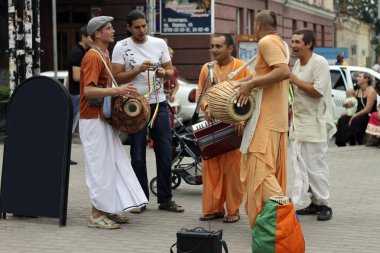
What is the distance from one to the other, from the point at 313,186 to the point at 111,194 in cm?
203

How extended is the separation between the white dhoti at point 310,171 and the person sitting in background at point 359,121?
8.34m

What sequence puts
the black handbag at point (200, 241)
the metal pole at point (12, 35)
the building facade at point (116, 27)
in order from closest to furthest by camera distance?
the black handbag at point (200, 241), the metal pole at point (12, 35), the building facade at point (116, 27)

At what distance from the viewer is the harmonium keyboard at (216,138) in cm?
859

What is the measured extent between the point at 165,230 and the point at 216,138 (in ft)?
3.20

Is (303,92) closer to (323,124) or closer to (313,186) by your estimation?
(323,124)

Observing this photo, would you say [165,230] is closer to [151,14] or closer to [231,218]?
[231,218]

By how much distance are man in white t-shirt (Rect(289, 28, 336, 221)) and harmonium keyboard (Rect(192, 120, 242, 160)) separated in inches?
29.4

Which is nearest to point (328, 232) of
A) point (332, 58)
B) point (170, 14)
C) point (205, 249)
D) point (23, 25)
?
point (205, 249)

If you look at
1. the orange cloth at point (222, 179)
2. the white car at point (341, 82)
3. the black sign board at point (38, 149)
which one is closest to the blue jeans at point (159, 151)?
the orange cloth at point (222, 179)

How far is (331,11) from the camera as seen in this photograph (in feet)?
157

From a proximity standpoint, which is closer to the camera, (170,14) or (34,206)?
(34,206)

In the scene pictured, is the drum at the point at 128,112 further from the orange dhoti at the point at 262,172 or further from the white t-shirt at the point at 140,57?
the orange dhoti at the point at 262,172

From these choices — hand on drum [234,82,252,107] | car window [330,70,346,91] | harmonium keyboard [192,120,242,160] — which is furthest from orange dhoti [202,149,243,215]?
car window [330,70,346,91]

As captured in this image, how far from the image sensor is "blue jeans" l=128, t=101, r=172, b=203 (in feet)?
30.1
